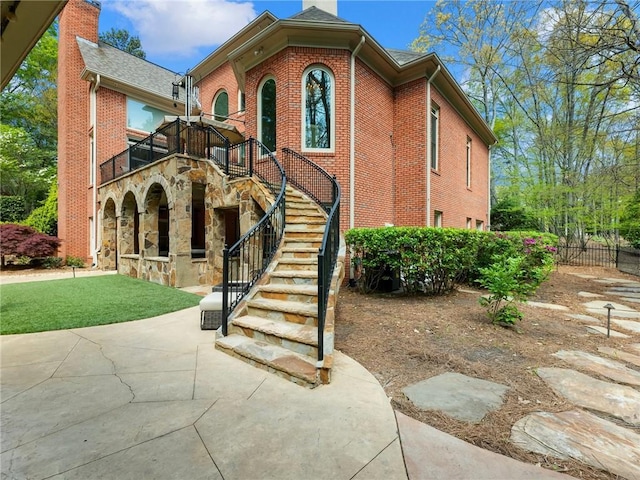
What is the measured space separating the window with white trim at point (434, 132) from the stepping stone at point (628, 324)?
6.64 meters

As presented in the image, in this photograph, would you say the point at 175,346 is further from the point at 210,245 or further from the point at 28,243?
the point at 28,243

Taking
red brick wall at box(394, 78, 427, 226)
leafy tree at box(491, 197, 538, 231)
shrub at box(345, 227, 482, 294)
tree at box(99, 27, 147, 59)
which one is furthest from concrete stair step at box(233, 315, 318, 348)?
tree at box(99, 27, 147, 59)

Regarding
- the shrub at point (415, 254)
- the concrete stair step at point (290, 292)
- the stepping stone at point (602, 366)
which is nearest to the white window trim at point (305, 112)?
the shrub at point (415, 254)

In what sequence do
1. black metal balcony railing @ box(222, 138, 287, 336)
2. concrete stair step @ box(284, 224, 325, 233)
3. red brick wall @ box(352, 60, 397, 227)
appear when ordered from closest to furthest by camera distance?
black metal balcony railing @ box(222, 138, 287, 336) < concrete stair step @ box(284, 224, 325, 233) < red brick wall @ box(352, 60, 397, 227)

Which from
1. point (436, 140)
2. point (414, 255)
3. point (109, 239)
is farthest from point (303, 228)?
point (109, 239)

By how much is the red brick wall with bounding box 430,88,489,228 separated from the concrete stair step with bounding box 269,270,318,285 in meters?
6.58

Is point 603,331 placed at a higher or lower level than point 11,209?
lower

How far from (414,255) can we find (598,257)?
1407 cm

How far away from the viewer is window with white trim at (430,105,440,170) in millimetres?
10477

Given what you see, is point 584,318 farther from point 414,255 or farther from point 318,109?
point 318,109

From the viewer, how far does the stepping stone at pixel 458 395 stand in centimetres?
231

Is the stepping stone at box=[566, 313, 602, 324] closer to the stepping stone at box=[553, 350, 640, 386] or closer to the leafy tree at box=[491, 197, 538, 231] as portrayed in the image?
the stepping stone at box=[553, 350, 640, 386]

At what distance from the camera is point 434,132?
10586 millimetres

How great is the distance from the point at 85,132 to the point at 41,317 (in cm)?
1244
